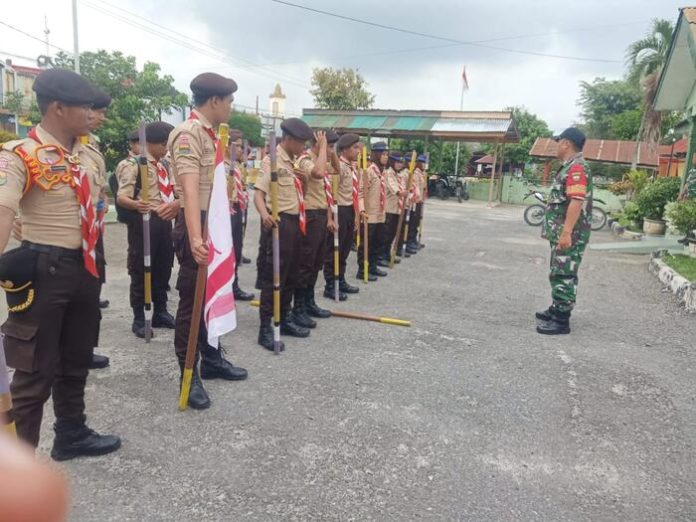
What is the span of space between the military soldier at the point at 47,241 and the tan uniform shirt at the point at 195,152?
553 millimetres

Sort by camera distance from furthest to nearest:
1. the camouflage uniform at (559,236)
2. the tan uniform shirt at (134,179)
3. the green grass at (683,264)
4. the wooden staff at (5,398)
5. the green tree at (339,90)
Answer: the green tree at (339,90) → the green grass at (683,264) → the camouflage uniform at (559,236) → the tan uniform shirt at (134,179) → the wooden staff at (5,398)

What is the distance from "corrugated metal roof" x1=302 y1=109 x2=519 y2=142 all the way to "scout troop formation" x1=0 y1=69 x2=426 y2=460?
48.5 feet

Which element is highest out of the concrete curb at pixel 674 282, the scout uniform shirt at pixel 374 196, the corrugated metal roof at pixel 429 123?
the corrugated metal roof at pixel 429 123

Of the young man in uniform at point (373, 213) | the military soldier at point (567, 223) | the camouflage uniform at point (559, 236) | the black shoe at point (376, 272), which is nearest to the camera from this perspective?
the military soldier at point (567, 223)

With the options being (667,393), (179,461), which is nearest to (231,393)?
(179,461)

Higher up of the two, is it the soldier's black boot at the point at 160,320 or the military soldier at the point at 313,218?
the military soldier at the point at 313,218

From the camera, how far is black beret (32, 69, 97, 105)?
222 centimetres

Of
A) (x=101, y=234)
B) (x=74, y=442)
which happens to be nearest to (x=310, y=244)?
(x=101, y=234)

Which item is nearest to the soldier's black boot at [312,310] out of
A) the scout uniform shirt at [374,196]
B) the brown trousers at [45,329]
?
the scout uniform shirt at [374,196]

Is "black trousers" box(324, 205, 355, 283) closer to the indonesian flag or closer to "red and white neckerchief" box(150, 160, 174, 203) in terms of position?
"red and white neckerchief" box(150, 160, 174, 203)

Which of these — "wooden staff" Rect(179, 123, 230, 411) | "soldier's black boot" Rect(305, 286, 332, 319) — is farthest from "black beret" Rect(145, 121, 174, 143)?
"soldier's black boot" Rect(305, 286, 332, 319)

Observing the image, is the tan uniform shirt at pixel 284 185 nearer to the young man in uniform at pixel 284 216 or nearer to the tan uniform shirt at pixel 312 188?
the young man in uniform at pixel 284 216

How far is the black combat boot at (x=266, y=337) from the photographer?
167 inches

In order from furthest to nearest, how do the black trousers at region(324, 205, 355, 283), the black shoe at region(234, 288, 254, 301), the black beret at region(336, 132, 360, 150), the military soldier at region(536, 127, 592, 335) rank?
the black beret at region(336, 132, 360, 150) → the black trousers at region(324, 205, 355, 283) → the black shoe at region(234, 288, 254, 301) → the military soldier at region(536, 127, 592, 335)
